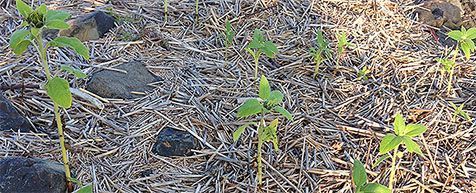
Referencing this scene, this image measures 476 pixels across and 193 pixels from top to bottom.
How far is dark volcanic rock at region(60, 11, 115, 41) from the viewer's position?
2736mm

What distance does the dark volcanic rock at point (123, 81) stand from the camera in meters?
2.35

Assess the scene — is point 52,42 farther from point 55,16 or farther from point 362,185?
point 362,185

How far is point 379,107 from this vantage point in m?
2.42

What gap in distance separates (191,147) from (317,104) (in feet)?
2.12

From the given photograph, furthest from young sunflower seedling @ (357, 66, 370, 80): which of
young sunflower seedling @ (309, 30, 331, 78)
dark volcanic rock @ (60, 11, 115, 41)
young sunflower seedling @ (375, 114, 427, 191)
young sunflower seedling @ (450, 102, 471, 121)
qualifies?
dark volcanic rock @ (60, 11, 115, 41)

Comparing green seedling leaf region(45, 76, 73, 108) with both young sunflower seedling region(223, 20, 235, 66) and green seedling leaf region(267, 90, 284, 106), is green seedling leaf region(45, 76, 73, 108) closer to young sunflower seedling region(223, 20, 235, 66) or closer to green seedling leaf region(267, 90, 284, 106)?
green seedling leaf region(267, 90, 284, 106)

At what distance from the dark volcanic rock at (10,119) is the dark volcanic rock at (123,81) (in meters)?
0.33

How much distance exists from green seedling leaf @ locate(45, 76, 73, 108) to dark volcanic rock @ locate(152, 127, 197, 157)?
20.5 inches

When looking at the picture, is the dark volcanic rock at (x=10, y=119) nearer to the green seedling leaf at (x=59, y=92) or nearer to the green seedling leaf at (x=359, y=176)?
the green seedling leaf at (x=59, y=92)

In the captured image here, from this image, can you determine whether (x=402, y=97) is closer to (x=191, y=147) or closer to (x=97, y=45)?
(x=191, y=147)

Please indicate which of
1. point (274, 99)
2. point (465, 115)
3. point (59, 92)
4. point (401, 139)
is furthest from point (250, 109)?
point (465, 115)

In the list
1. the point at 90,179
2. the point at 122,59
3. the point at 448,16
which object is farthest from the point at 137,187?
the point at 448,16

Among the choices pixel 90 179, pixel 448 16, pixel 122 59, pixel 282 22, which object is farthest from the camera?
pixel 448 16

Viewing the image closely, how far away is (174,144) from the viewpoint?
2111 millimetres
